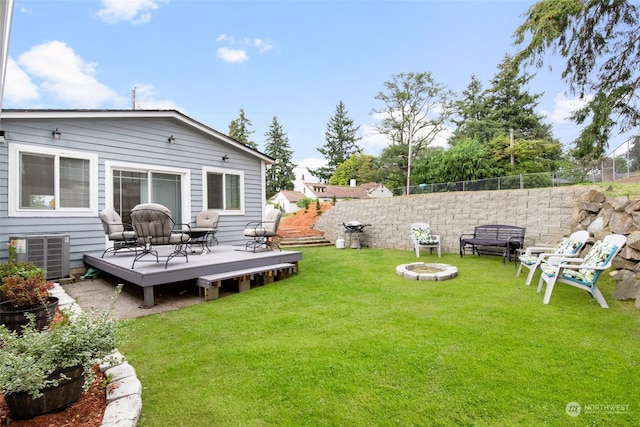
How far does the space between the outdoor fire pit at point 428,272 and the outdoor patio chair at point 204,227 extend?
4.21 meters

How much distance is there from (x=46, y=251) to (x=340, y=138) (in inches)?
1439

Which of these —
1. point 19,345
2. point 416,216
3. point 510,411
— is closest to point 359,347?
point 510,411

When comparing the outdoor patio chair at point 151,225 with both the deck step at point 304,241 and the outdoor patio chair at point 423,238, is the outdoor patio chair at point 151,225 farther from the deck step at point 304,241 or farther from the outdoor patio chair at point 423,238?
the deck step at point 304,241

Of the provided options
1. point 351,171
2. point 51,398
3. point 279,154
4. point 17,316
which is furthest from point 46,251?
point 279,154

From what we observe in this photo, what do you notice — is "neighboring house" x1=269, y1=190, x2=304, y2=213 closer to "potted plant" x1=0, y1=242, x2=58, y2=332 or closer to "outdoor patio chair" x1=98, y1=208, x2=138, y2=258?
"outdoor patio chair" x1=98, y1=208, x2=138, y2=258

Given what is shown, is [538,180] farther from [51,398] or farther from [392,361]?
[51,398]

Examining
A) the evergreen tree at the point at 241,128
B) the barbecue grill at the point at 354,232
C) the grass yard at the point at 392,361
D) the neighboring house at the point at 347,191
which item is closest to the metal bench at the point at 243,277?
the grass yard at the point at 392,361

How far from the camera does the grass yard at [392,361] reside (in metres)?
1.88

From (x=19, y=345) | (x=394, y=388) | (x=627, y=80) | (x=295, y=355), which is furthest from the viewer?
(x=627, y=80)

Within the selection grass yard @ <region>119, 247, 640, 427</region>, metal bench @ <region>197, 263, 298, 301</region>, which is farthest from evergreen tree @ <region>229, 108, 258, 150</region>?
grass yard @ <region>119, 247, 640, 427</region>

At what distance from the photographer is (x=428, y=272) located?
5.79m

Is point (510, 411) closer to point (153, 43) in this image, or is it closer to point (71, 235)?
point (71, 235)

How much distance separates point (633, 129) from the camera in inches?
281

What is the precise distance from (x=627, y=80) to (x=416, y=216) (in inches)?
228
